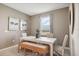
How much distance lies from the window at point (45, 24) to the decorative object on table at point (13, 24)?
18.3 inches

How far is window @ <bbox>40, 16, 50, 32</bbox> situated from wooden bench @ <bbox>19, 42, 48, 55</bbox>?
31cm

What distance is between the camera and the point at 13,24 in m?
1.54

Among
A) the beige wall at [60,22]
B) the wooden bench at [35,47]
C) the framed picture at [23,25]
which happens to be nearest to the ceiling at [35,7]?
the beige wall at [60,22]

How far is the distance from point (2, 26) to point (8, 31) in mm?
136

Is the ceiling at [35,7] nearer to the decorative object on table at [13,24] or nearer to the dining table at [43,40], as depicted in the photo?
the decorative object on table at [13,24]

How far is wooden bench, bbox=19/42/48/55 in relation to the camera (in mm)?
1489

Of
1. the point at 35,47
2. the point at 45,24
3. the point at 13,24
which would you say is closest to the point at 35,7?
the point at 45,24

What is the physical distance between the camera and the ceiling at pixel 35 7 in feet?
4.77

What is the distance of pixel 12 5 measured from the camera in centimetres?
147

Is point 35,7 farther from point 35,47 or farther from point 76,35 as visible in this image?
point 76,35

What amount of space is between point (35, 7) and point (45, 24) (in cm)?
37

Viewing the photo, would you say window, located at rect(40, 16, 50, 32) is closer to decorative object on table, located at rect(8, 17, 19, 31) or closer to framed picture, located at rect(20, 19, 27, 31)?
framed picture, located at rect(20, 19, 27, 31)

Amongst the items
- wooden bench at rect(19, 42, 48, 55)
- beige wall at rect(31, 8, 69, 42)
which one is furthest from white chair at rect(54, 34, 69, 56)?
wooden bench at rect(19, 42, 48, 55)

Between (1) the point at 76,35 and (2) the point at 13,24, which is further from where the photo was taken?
(2) the point at 13,24
